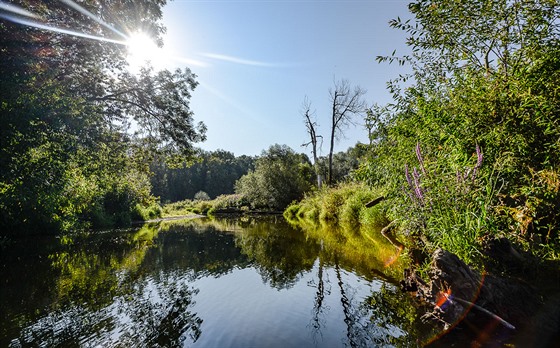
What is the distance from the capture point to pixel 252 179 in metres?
36.1

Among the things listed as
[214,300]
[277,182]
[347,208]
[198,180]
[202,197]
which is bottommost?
[214,300]

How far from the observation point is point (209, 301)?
16.2 ft

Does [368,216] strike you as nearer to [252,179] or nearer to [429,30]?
[429,30]

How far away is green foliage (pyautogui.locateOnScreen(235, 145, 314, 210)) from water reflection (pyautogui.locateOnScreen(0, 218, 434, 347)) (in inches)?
917

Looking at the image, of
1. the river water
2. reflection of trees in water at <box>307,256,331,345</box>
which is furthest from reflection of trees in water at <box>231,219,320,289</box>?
reflection of trees in water at <box>307,256,331,345</box>

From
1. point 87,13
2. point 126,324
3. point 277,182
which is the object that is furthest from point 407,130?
point 277,182

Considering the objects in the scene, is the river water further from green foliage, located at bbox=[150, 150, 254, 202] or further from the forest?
green foliage, located at bbox=[150, 150, 254, 202]

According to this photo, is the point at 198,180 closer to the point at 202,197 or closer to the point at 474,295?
the point at 202,197

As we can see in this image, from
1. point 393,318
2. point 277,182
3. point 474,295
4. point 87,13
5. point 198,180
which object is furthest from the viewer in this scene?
point 198,180

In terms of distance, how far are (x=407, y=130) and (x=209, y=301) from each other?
5.13 m

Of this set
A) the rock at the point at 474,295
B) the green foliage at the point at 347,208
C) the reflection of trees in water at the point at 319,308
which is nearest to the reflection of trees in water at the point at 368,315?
the reflection of trees in water at the point at 319,308

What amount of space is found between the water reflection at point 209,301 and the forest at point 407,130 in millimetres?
1454

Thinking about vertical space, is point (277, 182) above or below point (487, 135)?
above

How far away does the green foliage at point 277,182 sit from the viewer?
3241 cm
